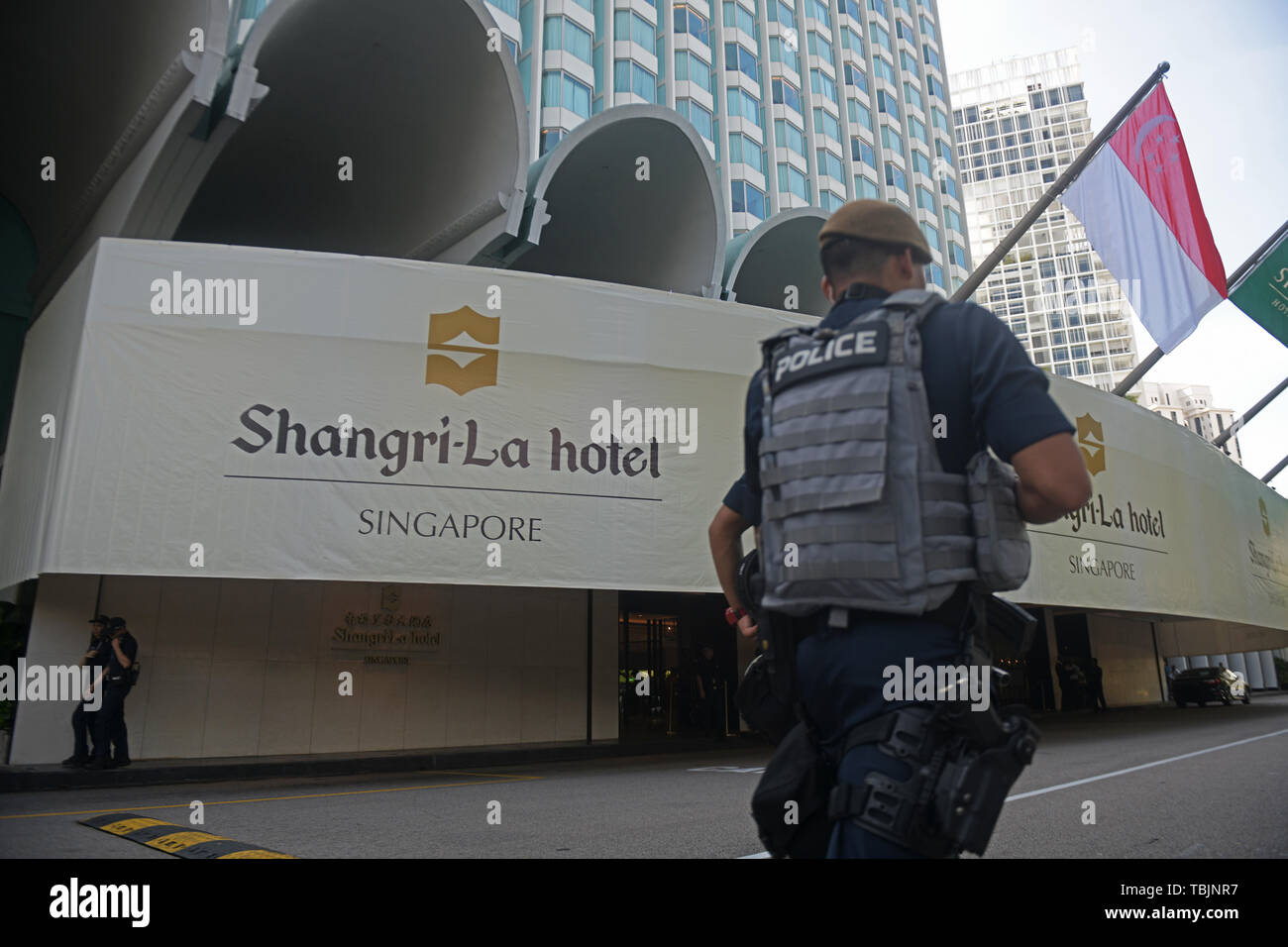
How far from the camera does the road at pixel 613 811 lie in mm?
4770

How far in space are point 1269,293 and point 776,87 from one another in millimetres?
32510

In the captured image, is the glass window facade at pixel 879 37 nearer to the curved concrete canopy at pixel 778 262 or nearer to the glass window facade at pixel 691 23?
the glass window facade at pixel 691 23

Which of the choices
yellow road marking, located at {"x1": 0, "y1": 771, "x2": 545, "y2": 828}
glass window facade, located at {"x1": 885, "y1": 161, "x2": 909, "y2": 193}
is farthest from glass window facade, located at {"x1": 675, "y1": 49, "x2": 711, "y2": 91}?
yellow road marking, located at {"x1": 0, "y1": 771, "x2": 545, "y2": 828}

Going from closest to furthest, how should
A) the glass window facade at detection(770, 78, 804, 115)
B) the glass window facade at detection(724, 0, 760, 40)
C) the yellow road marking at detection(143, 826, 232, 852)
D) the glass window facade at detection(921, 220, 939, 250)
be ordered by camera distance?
the yellow road marking at detection(143, 826, 232, 852), the glass window facade at detection(724, 0, 760, 40), the glass window facade at detection(770, 78, 804, 115), the glass window facade at detection(921, 220, 939, 250)

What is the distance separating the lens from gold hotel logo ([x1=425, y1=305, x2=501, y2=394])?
34.3 ft

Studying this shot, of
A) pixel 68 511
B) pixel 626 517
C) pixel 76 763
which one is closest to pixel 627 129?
pixel 626 517

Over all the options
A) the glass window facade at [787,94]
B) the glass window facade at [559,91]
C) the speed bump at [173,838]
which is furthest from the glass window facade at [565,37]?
the speed bump at [173,838]

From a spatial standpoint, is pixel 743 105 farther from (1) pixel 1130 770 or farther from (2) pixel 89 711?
(2) pixel 89 711

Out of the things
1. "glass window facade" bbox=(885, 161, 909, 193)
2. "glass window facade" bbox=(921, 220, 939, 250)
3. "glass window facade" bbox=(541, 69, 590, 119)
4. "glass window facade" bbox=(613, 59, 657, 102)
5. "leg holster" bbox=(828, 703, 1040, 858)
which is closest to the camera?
"leg holster" bbox=(828, 703, 1040, 858)

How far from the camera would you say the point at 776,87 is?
44.9m

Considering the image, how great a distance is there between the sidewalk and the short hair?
9400mm

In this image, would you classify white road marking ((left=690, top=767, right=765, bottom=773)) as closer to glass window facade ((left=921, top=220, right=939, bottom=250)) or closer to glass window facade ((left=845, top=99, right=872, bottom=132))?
glass window facade ((left=845, top=99, right=872, bottom=132))

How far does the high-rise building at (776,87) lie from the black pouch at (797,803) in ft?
98.2
